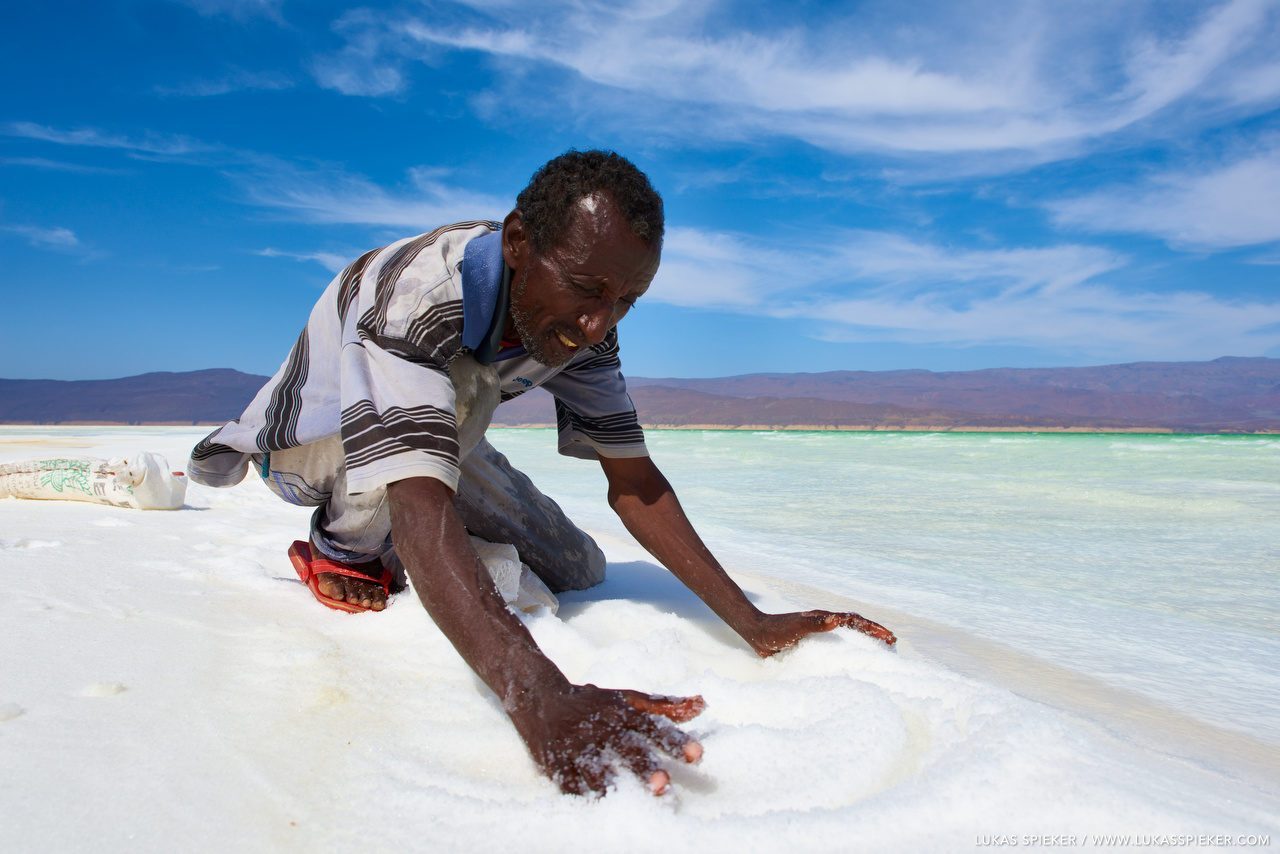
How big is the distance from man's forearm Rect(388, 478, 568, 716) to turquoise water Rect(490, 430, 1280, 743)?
138 centimetres

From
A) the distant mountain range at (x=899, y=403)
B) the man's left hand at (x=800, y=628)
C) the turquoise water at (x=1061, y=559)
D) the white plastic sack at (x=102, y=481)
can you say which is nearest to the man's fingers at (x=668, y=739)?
the man's left hand at (x=800, y=628)

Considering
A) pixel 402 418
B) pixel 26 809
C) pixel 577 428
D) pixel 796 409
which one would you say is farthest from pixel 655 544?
pixel 796 409

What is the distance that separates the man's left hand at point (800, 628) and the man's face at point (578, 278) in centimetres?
72

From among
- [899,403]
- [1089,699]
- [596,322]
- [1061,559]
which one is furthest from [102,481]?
[899,403]

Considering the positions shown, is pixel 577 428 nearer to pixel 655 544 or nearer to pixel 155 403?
pixel 655 544

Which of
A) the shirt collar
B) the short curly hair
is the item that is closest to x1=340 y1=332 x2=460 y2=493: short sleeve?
the shirt collar

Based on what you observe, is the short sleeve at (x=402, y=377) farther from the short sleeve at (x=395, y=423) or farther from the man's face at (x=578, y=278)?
the man's face at (x=578, y=278)

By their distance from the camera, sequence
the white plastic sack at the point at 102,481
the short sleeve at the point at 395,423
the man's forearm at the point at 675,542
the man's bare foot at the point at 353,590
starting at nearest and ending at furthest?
the short sleeve at the point at 395,423
the man's forearm at the point at 675,542
the man's bare foot at the point at 353,590
the white plastic sack at the point at 102,481

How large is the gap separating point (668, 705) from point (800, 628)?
0.69m

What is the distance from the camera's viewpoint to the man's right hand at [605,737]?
1.03 metres

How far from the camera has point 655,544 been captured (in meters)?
2.02

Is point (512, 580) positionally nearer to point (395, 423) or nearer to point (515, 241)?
point (395, 423)

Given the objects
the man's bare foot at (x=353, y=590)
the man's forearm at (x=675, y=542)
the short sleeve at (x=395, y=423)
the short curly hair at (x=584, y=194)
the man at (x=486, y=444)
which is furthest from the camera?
the man's bare foot at (x=353, y=590)

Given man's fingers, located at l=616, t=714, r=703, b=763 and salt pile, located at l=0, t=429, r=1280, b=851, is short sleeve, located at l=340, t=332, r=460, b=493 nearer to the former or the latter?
salt pile, located at l=0, t=429, r=1280, b=851
